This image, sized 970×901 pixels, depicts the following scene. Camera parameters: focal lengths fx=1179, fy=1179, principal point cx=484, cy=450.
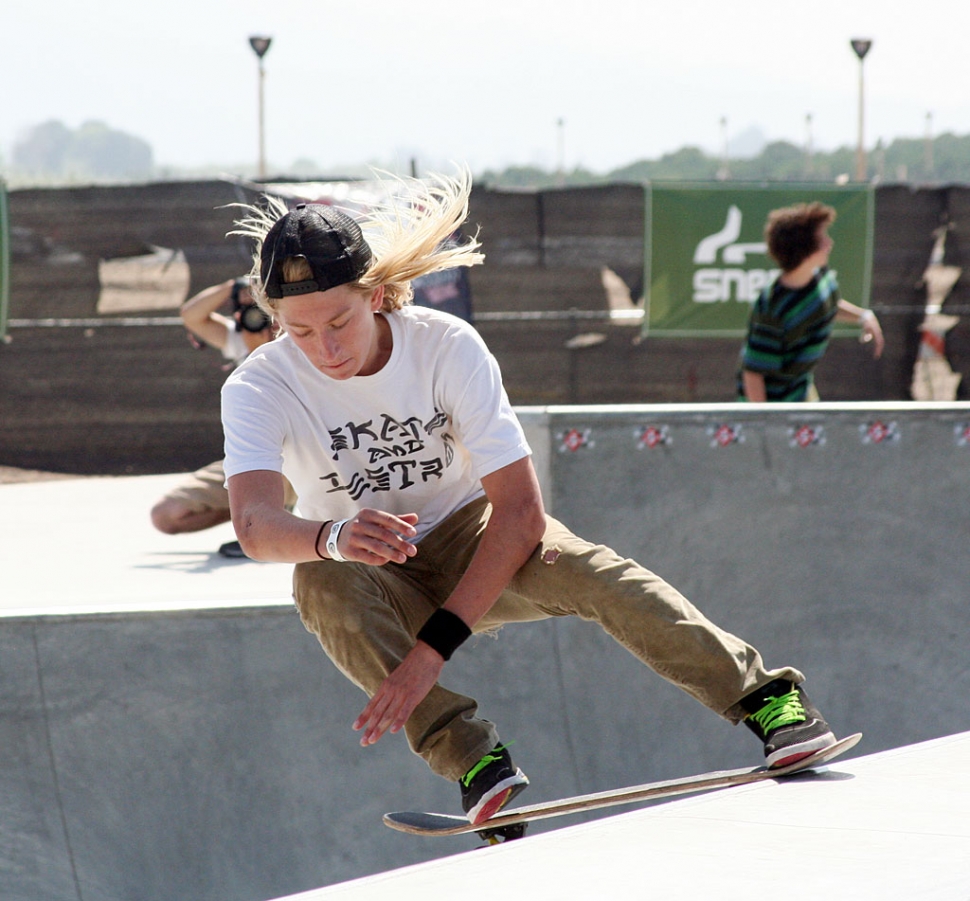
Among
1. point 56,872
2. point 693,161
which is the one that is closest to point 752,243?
point 56,872

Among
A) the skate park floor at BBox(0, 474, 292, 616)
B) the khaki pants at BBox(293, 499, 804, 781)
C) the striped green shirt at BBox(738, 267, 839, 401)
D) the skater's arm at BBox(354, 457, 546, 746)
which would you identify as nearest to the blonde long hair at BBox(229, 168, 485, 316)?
the skater's arm at BBox(354, 457, 546, 746)

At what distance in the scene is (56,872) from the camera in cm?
386

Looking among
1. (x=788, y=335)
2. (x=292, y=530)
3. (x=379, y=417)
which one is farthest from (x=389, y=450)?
(x=788, y=335)

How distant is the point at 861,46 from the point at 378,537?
1256 cm

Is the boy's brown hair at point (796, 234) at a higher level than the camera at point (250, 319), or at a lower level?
higher

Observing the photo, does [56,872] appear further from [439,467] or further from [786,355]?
[786,355]

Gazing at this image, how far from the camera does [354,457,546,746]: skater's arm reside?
2.68 m

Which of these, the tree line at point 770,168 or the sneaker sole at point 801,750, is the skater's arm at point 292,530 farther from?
the tree line at point 770,168

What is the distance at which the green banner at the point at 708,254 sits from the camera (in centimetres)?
1096

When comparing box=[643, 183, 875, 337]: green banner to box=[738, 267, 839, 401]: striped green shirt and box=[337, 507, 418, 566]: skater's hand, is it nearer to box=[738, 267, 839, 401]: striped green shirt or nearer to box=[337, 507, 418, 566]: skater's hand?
box=[738, 267, 839, 401]: striped green shirt

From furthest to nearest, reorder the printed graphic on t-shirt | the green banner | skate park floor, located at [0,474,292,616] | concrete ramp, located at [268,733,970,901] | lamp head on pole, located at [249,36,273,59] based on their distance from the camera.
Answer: lamp head on pole, located at [249,36,273,59]
the green banner
skate park floor, located at [0,474,292,616]
the printed graphic on t-shirt
concrete ramp, located at [268,733,970,901]

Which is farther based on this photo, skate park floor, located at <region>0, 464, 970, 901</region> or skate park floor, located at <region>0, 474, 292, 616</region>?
skate park floor, located at <region>0, 474, 292, 616</region>

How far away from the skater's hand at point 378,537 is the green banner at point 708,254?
29.1 feet

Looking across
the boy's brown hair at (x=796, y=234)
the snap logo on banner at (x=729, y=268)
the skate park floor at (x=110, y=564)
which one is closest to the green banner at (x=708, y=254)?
the snap logo on banner at (x=729, y=268)
